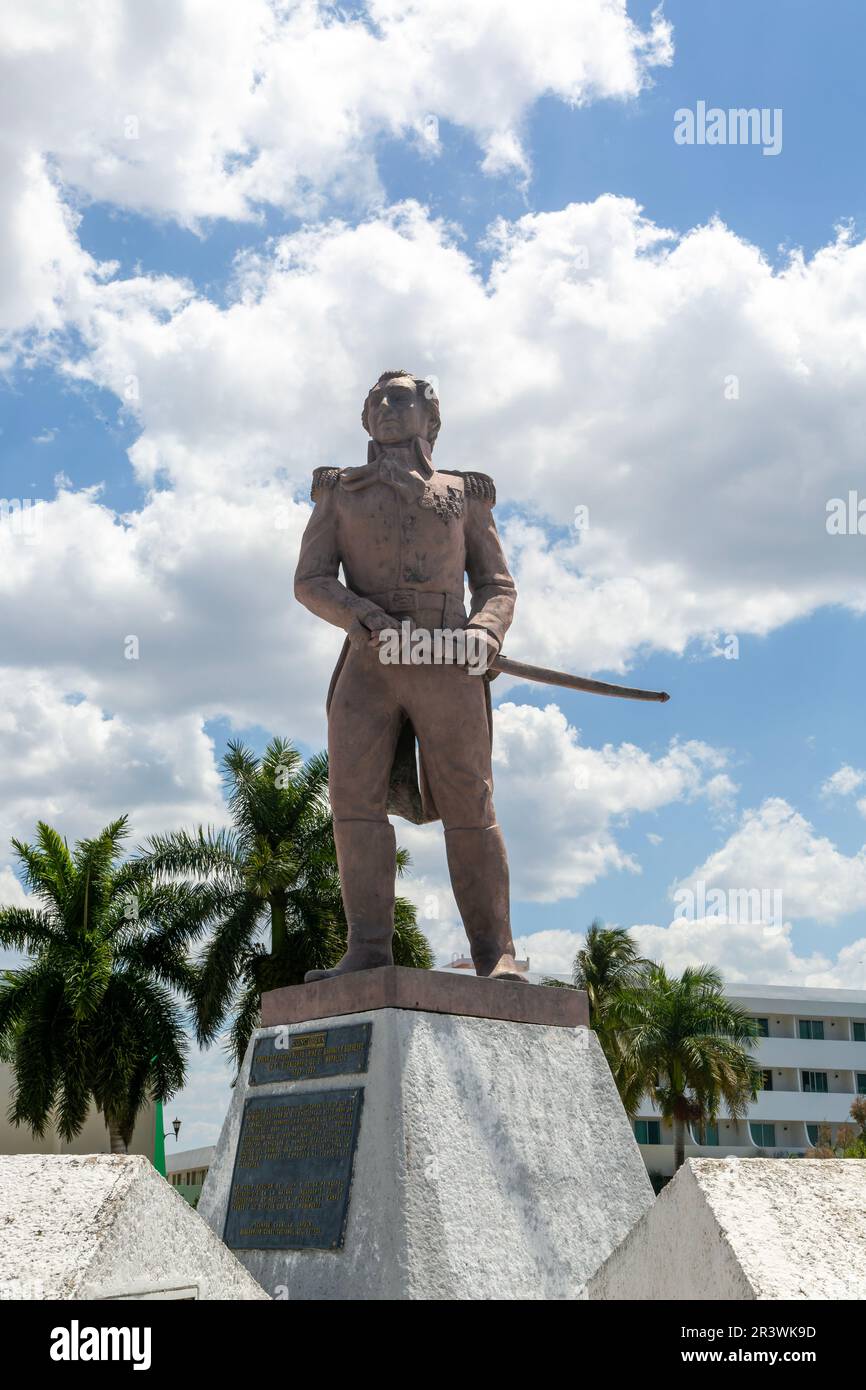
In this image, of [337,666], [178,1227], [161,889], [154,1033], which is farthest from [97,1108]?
[178,1227]

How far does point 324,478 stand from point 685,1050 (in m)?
24.4

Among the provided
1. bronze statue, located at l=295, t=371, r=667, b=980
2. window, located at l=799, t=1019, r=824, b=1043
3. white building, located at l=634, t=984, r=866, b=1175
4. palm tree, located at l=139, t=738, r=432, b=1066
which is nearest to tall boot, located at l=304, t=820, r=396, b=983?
bronze statue, located at l=295, t=371, r=667, b=980

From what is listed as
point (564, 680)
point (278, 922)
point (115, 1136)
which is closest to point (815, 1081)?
point (115, 1136)

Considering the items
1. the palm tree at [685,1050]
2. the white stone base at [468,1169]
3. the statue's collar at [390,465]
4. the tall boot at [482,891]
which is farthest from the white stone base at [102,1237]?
the palm tree at [685,1050]

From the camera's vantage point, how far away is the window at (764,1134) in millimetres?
43469

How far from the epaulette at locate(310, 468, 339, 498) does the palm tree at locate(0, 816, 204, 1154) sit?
1526 centimetres

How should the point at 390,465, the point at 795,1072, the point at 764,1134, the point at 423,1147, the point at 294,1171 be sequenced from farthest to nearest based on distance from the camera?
the point at 795,1072 → the point at 764,1134 → the point at 390,465 → the point at 294,1171 → the point at 423,1147

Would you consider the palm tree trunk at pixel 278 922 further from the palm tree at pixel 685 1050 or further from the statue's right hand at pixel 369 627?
the statue's right hand at pixel 369 627

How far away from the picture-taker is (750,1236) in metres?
2.56

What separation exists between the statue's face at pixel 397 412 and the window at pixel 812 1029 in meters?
43.8

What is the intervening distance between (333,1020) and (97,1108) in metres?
16.9

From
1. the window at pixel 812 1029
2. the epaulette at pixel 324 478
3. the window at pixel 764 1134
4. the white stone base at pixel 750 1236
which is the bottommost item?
the white stone base at pixel 750 1236

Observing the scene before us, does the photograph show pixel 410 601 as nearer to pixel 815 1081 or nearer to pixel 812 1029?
pixel 815 1081

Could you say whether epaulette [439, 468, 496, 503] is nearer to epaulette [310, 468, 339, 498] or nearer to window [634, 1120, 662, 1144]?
epaulette [310, 468, 339, 498]
